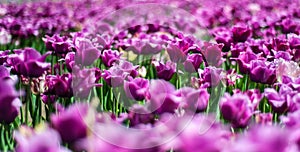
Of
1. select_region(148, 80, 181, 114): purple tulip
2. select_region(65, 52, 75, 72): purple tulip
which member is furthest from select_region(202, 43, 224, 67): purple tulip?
select_region(148, 80, 181, 114): purple tulip

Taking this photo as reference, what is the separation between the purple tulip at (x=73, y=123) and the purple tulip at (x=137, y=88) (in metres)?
0.68

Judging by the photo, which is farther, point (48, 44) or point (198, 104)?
point (48, 44)

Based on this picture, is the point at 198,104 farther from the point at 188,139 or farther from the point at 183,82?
the point at 183,82

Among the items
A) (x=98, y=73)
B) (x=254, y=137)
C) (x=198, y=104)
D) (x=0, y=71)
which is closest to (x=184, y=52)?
(x=98, y=73)

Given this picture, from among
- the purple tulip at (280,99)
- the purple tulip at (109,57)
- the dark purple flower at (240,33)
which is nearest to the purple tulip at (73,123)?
the purple tulip at (280,99)

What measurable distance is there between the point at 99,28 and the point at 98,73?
248 centimetres

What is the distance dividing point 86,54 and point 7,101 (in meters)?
1.07

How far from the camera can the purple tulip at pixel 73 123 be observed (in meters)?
1.07

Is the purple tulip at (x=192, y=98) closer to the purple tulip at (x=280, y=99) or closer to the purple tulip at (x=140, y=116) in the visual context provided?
the purple tulip at (x=140, y=116)

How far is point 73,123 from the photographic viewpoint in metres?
1.08

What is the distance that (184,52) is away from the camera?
2.55 metres

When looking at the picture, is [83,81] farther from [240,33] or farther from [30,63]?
[240,33]

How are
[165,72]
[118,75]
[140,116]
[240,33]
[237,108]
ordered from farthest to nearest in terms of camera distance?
[240,33] → [165,72] → [118,75] → [237,108] → [140,116]

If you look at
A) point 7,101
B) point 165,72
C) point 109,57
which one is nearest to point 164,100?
point 7,101
